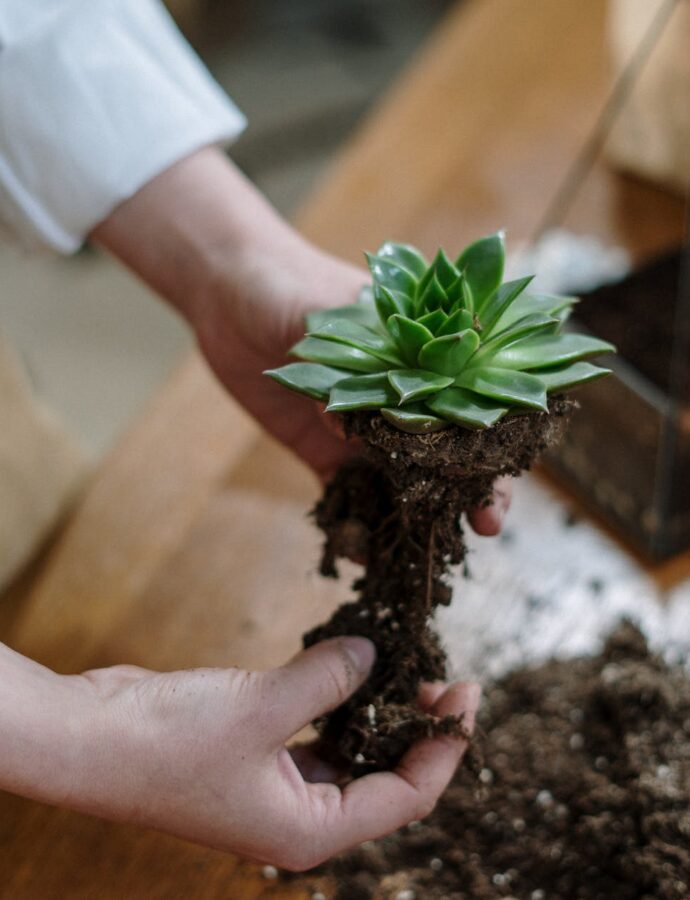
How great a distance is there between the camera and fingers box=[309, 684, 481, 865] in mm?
694

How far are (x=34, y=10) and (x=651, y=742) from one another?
2.74 feet

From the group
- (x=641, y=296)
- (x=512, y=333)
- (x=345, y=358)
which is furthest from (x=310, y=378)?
(x=641, y=296)

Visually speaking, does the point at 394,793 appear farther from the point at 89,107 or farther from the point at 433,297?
the point at 89,107

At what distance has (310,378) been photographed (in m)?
0.66

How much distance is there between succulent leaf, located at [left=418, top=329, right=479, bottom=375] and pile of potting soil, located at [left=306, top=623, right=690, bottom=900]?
307mm

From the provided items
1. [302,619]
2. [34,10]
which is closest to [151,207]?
[34,10]

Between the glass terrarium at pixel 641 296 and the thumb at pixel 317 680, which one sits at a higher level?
the thumb at pixel 317 680

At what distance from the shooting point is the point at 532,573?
3.23 feet

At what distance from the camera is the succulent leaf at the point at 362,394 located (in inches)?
24.5

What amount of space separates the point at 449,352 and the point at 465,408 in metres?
0.04

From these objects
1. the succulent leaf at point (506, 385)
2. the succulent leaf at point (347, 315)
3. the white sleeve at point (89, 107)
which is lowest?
the succulent leaf at point (506, 385)

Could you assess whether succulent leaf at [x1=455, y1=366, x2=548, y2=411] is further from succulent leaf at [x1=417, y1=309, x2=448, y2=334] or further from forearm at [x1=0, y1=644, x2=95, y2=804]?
forearm at [x1=0, y1=644, x2=95, y2=804]

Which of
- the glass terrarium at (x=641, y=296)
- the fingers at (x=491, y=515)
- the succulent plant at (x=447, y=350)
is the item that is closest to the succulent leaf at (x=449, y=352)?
the succulent plant at (x=447, y=350)

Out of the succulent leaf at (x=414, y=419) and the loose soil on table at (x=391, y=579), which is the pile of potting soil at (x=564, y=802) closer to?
the loose soil on table at (x=391, y=579)
